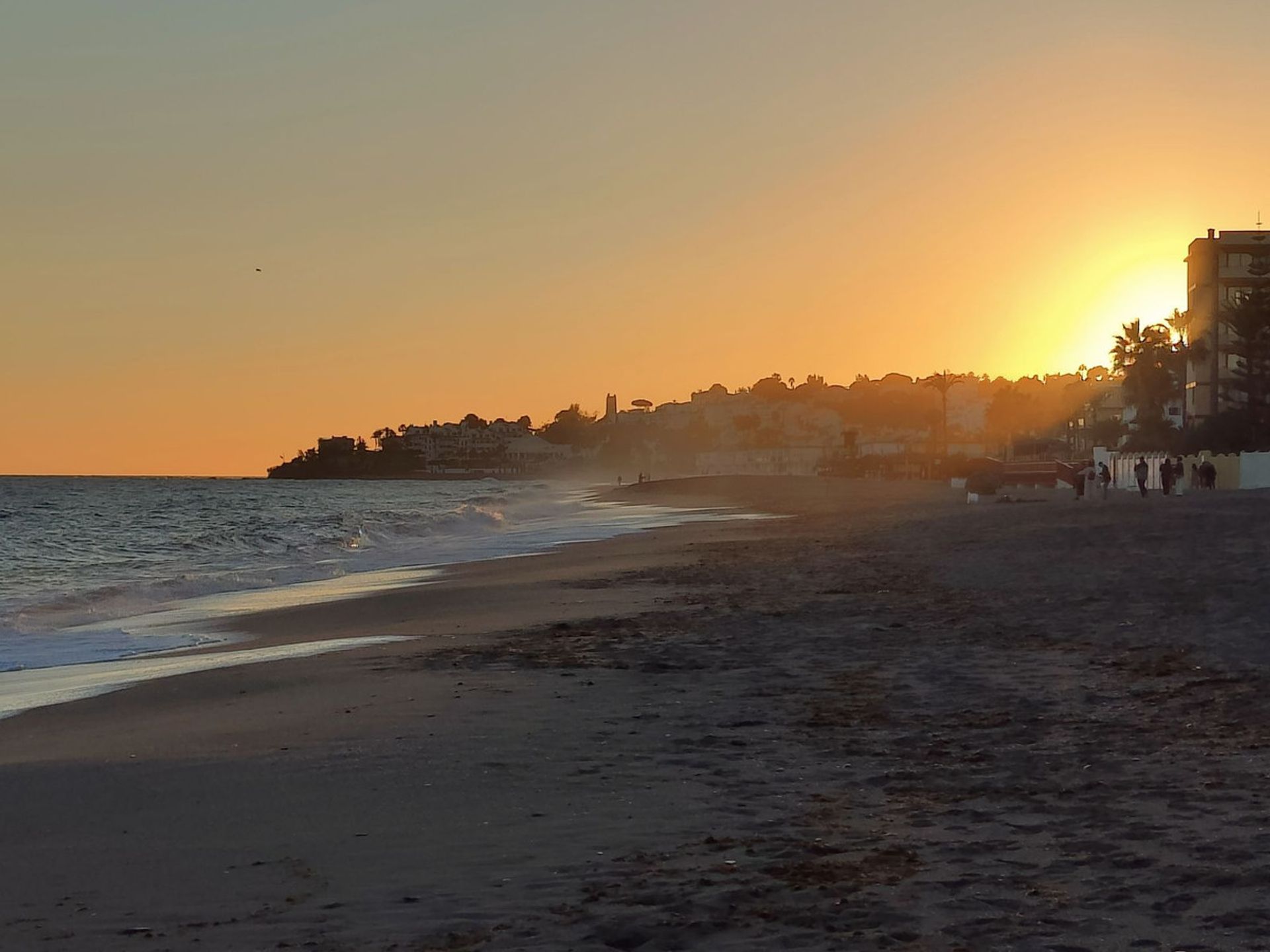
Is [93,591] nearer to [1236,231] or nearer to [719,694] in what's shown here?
[719,694]

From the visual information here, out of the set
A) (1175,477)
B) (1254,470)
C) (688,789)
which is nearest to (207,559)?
(688,789)

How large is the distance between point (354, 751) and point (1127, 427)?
104775mm

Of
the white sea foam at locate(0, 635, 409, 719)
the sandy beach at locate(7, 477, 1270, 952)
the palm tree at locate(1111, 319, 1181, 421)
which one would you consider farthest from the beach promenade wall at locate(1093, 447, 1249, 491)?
the white sea foam at locate(0, 635, 409, 719)

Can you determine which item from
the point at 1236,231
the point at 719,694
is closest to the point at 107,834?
the point at 719,694

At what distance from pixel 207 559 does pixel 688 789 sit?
97.7 feet

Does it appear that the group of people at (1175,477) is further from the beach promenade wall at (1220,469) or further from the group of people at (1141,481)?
the beach promenade wall at (1220,469)

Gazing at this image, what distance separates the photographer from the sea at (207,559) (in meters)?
18.1

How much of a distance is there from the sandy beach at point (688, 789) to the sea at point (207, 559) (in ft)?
17.8

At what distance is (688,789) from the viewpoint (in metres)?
7.02

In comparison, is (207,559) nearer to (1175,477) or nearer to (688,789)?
(688,789)

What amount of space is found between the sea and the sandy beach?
17.8 ft

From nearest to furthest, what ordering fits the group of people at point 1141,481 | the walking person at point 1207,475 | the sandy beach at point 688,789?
the sandy beach at point 688,789 < the group of people at point 1141,481 < the walking person at point 1207,475

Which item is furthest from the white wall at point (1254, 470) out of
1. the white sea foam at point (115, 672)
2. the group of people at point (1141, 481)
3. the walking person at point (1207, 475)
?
the white sea foam at point (115, 672)

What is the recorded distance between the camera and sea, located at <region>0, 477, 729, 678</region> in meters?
18.1
